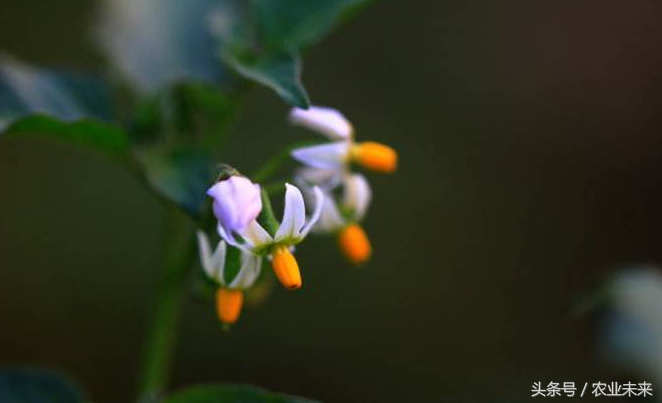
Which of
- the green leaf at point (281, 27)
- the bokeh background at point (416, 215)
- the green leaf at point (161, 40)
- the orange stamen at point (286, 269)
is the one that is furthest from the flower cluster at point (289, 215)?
the bokeh background at point (416, 215)

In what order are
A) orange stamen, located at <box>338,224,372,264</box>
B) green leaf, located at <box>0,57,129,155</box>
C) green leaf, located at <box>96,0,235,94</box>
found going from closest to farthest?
green leaf, located at <box>0,57,129,155</box> → orange stamen, located at <box>338,224,372,264</box> → green leaf, located at <box>96,0,235,94</box>

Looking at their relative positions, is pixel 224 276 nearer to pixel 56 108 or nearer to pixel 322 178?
pixel 322 178

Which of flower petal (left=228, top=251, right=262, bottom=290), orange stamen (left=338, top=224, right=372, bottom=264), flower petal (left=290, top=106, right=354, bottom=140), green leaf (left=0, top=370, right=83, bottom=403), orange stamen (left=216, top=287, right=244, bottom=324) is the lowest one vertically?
green leaf (left=0, top=370, right=83, bottom=403)

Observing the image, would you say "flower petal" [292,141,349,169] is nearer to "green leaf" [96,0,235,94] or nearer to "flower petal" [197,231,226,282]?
"flower petal" [197,231,226,282]

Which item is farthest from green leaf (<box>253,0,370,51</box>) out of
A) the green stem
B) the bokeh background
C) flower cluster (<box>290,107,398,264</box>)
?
the bokeh background

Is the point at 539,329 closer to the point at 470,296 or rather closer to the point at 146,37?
the point at 470,296

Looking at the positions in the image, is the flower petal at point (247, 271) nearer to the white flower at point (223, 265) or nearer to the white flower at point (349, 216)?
the white flower at point (223, 265)

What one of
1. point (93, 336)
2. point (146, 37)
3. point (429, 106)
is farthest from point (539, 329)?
point (146, 37)
